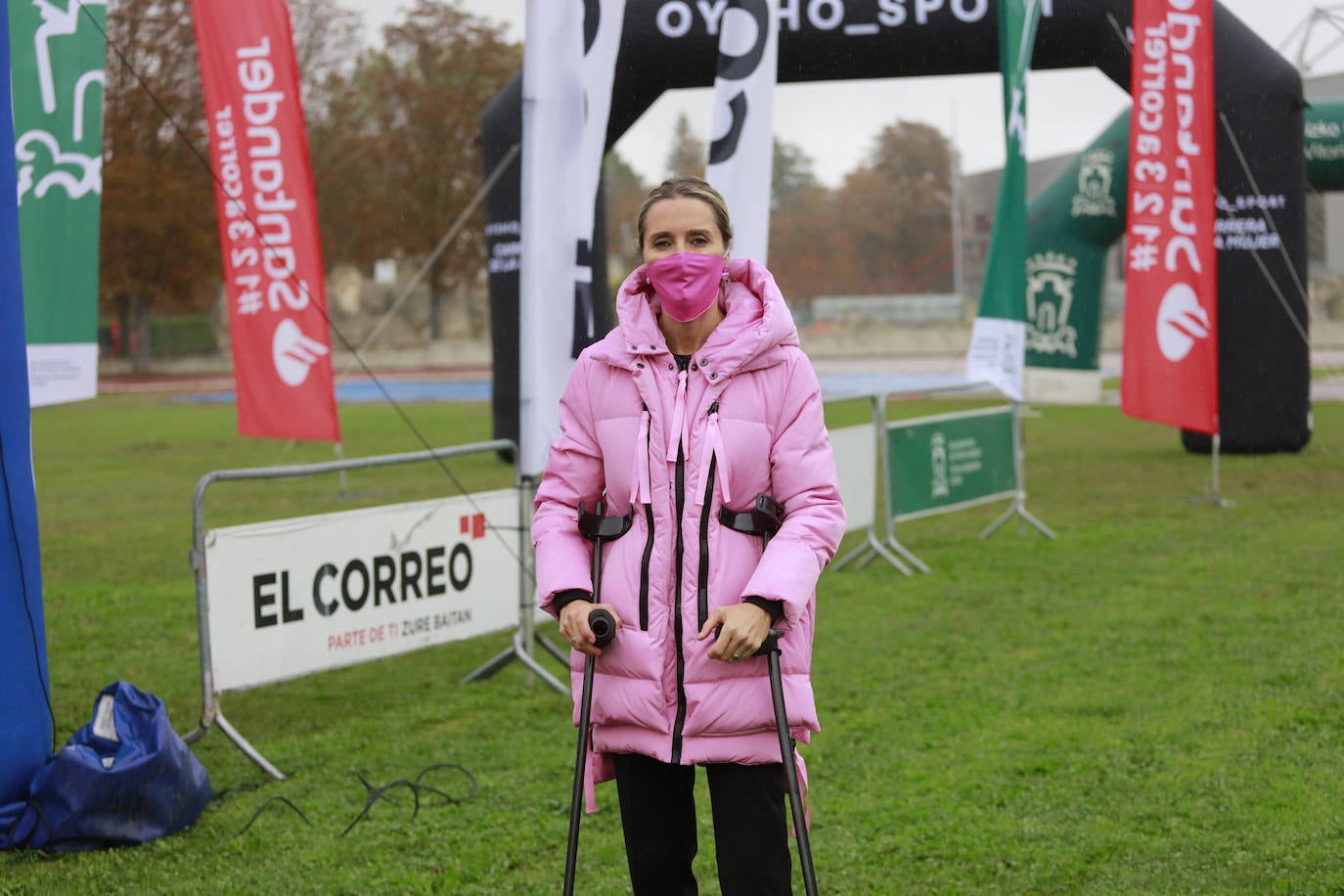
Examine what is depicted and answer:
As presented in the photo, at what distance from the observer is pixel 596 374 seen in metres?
2.88

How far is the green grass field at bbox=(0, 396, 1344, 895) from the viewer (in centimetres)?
434

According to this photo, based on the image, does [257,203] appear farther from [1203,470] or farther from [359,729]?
[1203,470]

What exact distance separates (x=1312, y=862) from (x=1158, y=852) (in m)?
0.43

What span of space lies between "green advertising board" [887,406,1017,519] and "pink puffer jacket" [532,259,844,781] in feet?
22.2

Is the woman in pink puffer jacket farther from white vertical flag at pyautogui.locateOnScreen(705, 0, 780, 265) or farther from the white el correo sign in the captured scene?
white vertical flag at pyautogui.locateOnScreen(705, 0, 780, 265)

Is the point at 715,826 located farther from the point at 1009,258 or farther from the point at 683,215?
the point at 1009,258

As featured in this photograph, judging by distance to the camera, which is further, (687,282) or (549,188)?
(549,188)

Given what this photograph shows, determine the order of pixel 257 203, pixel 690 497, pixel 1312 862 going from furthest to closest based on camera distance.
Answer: pixel 257 203 < pixel 1312 862 < pixel 690 497

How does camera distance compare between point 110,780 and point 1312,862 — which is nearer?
point 1312,862

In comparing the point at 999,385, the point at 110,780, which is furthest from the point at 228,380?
the point at 110,780

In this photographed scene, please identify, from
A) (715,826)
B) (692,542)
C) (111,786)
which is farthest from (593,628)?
(111,786)

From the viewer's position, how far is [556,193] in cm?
598

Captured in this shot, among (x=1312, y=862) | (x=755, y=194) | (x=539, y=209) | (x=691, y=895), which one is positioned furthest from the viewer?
(x=755, y=194)

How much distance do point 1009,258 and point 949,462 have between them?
4.96 feet
